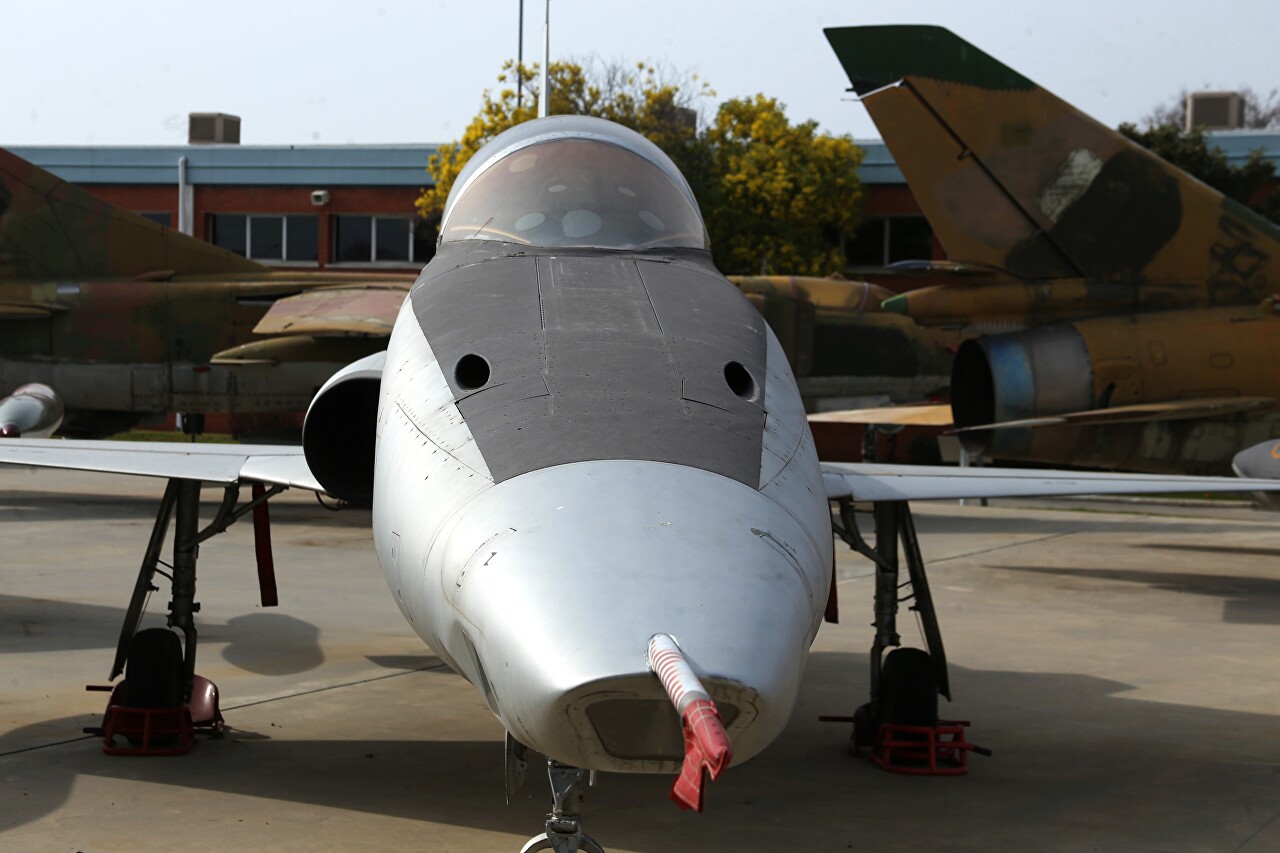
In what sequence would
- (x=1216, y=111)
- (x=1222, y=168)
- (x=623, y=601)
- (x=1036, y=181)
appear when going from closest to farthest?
(x=623, y=601)
(x=1036, y=181)
(x=1222, y=168)
(x=1216, y=111)

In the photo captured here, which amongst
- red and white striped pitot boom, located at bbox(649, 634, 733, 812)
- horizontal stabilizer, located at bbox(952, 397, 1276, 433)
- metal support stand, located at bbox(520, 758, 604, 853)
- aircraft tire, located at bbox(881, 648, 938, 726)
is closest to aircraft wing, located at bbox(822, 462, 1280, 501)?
aircraft tire, located at bbox(881, 648, 938, 726)

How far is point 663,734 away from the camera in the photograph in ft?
11.1

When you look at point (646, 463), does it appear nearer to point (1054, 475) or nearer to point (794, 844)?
point (794, 844)

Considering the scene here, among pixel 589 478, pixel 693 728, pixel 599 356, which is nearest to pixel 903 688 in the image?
pixel 599 356

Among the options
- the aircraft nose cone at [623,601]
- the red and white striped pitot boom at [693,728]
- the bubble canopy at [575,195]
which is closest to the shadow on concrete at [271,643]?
the bubble canopy at [575,195]

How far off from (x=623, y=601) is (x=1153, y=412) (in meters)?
12.1

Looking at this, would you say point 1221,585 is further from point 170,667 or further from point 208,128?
point 208,128

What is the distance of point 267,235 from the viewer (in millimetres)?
39938

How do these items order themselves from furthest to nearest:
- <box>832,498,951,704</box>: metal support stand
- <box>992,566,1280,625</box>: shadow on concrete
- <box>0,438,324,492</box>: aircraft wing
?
1. <box>992,566,1280,625</box>: shadow on concrete
2. <box>832,498,951,704</box>: metal support stand
3. <box>0,438,324,492</box>: aircraft wing

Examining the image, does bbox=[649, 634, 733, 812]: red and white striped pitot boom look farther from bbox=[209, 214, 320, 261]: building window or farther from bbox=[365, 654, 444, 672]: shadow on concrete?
bbox=[209, 214, 320, 261]: building window

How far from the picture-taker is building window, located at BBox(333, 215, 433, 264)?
3948 cm

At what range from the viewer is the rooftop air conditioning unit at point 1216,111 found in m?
38.6

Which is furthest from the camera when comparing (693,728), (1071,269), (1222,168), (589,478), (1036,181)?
(1222,168)

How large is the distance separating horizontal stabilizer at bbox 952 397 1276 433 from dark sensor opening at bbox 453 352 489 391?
9.97 meters
